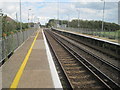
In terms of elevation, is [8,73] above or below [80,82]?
above

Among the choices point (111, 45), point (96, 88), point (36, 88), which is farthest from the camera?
point (111, 45)

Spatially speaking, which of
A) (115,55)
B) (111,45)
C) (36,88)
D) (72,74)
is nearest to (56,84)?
(36,88)

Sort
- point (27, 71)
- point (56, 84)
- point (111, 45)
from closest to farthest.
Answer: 1. point (56, 84)
2. point (27, 71)
3. point (111, 45)

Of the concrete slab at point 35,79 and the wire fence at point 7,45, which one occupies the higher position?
the wire fence at point 7,45

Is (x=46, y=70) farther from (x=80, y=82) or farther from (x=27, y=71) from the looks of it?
(x=80, y=82)

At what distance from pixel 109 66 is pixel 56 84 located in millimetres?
6162

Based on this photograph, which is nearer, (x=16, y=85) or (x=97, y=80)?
(x=16, y=85)

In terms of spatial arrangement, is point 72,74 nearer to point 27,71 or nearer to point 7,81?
point 27,71

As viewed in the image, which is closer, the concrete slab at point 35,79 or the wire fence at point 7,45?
the concrete slab at point 35,79

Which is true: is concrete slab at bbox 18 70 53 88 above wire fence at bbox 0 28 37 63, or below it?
below

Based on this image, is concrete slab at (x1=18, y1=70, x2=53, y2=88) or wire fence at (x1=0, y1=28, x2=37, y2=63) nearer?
concrete slab at (x1=18, y1=70, x2=53, y2=88)

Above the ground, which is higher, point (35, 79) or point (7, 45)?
point (7, 45)

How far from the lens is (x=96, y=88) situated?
7.39m

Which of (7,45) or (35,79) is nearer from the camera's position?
(35,79)
